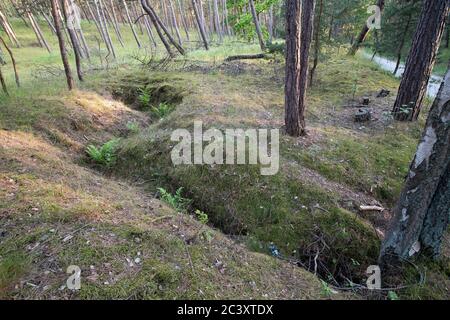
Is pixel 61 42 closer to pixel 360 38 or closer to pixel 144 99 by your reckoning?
pixel 144 99

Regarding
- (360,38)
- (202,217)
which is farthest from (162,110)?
(360,38)

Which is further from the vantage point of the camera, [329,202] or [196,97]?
[196,97]

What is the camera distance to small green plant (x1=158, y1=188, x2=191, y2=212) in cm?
527

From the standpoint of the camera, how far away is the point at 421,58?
7.20 metres

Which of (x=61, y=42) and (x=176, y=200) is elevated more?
(x=61, y=42)

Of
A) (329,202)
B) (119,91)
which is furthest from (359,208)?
(119,91)

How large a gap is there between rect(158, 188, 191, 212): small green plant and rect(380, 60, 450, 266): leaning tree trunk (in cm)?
320

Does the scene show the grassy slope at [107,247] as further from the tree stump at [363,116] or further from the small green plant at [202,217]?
the tree stump at [363,116]

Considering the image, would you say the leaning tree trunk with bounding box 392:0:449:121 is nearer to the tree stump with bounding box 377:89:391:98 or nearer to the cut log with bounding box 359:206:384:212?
the tree stump with bounding box 377:89:391:98

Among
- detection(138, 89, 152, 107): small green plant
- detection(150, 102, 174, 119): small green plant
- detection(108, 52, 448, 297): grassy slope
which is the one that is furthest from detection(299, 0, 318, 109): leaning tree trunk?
detection(138, 89, 152, 107): small green plant

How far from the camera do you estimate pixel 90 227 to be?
12.9ft

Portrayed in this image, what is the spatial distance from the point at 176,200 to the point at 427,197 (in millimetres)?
3858
